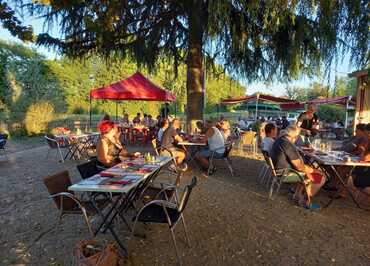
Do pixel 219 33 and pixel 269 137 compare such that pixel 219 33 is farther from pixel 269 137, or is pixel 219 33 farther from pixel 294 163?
pixel 294 163

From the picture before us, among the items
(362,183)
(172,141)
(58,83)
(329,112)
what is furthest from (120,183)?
(329,112)

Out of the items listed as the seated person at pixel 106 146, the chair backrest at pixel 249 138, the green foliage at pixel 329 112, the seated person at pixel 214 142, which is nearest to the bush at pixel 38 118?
the chair backrest at pixel 249 138

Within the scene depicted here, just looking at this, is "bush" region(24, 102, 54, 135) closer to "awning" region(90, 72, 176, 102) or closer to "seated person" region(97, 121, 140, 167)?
"awning" region(90, 72, 176, 102)

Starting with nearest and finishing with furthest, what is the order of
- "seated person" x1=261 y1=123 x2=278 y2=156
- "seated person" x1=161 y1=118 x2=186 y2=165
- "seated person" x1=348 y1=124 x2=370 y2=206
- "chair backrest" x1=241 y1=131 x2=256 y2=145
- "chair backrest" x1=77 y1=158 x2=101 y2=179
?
1. "chair backrest" x1=77 y1=158 x2=101 y2=179
2. "seated person" x1=348 y1=124 x2=370 y2=206
3. "seated person" x1=261 y1=123 x2=278 y2=156
4. "seated person" x1=161 y1=118 x2=186 y2=165
5. "chair backrest" x1=241 y1=131 x2=256 y2=145

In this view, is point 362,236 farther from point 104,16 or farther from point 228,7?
point 104,16

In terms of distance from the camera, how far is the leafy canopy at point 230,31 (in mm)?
6176

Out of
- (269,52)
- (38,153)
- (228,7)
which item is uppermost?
(228,7)

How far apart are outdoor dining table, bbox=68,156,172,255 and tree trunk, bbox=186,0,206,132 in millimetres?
4309

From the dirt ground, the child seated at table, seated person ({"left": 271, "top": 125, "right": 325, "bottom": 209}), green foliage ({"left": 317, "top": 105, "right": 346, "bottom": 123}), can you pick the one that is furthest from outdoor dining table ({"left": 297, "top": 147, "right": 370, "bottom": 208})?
green foliage ({"left": 317, "top": 105, "right": 346, "bottom": 123})

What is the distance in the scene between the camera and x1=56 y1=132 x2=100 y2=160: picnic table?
8.68 m

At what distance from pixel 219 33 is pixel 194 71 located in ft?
5.94

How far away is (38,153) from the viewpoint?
10.3 meters

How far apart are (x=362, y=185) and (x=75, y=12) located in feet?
23.6

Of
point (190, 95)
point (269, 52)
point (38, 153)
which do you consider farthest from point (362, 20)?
point (38, 153)
